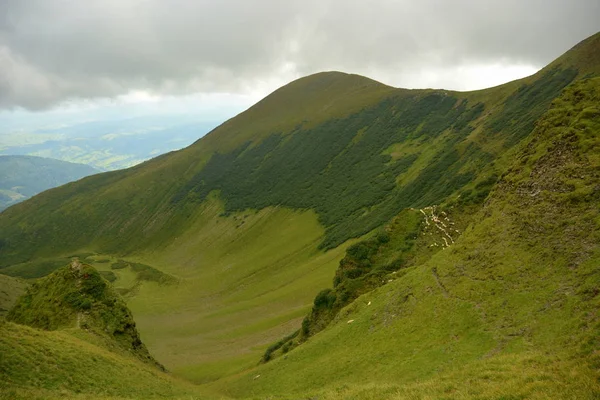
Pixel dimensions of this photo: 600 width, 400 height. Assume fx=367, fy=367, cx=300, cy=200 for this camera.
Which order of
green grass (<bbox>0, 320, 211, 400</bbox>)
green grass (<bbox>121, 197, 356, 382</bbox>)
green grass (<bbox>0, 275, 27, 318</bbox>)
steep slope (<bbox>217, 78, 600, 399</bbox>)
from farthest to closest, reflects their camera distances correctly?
green grass (<bbox>121, 197, 356, 382</bbox>)
green grass (<bbox>0, 275, 27, 318</bbox>)
green grass (<bbox>0, 320, 211, 400</bbox>)
steep slope (<bbox>217, 78, 600, 399</bbox>)

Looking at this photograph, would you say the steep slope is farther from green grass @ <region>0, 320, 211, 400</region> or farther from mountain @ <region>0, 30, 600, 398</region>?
green grass @ <region>0, 320, 211, 400</region>

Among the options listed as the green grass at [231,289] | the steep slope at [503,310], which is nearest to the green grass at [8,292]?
the green grass at [231,289]

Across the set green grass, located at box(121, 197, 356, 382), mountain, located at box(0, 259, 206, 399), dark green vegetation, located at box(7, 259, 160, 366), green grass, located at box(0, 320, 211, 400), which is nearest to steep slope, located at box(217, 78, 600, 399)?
green grass, located at box(0, 320, 211, 400)

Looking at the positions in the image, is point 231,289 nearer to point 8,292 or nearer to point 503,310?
point 8,292

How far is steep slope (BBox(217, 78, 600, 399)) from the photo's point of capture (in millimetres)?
17984

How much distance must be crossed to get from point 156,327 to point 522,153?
85.9m

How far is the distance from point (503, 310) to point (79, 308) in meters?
46.2

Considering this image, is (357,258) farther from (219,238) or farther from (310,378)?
(219,238)

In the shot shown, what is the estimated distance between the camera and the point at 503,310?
25.4 meters

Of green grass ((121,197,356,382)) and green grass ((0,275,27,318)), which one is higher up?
green grass ((0,275,27,318))

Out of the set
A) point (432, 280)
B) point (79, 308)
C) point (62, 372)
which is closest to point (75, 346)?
point (62, 372)

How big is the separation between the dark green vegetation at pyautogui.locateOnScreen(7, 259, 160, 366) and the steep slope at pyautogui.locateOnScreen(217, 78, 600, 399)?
15174 millimetres

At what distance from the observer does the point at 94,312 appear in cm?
4559

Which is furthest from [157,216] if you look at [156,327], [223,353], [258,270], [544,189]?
[544,189]
